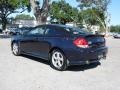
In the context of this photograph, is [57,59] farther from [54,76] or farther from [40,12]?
[40,12]

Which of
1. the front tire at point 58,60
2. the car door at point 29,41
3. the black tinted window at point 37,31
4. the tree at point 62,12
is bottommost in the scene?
the front tire at point 58,60

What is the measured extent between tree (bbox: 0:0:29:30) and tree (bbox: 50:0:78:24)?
1659 centimetres

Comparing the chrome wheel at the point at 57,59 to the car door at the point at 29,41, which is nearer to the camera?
the chrome wheel at the point at 57,59

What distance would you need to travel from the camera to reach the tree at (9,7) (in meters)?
52.3

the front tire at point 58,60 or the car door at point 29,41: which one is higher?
the car door at point 29,41

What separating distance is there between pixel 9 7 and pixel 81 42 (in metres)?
47.9

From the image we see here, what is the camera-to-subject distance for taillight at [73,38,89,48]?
8508mm

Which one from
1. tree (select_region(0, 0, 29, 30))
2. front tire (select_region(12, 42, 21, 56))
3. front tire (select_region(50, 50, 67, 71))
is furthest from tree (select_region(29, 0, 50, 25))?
tree (select_region(0, 0, 29, 30))

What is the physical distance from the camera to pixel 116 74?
8414mm

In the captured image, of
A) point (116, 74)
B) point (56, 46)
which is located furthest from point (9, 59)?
point (116, 74)

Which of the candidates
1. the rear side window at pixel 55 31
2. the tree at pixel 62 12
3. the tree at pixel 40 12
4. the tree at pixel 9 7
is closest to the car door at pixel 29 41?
the rear side window at pixel 55 31

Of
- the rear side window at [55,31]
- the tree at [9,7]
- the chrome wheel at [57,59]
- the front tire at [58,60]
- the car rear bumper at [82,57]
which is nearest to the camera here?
the car rear bumper at [82,57]

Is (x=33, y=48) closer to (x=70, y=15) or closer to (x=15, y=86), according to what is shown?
(x=15, y=86)

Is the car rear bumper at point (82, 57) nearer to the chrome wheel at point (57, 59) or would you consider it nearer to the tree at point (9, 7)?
the chrome wheel at point (57, 59)
